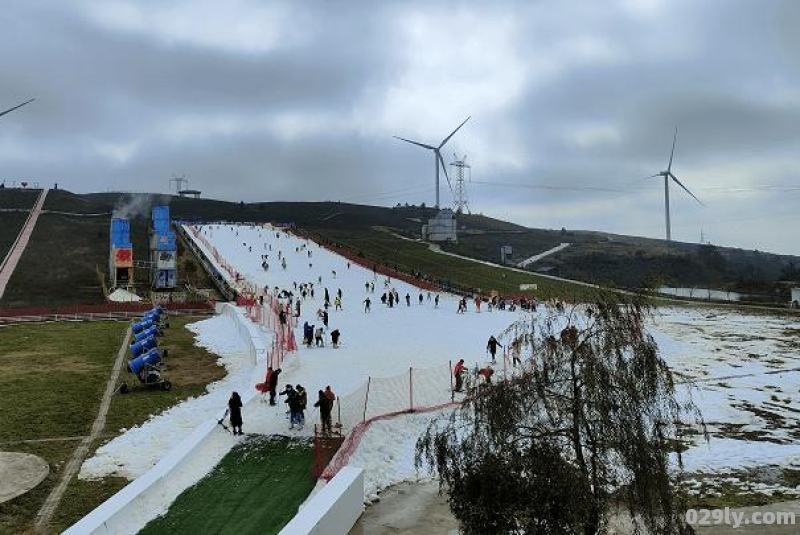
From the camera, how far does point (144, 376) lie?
23.5 meters

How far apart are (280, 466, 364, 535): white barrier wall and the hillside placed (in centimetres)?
583

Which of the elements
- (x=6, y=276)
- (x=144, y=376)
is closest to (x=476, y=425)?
(x=144, y=376)

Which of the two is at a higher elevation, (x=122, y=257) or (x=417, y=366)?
(x=122, y=257)

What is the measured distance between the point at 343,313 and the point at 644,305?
36849mm

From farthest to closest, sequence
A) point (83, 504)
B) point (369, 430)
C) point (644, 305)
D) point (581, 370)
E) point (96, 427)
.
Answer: point (96, 427)
point (369, 430)
point (83, 504)
point (644, 305)
point (581, 370)

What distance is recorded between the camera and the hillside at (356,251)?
193 feet

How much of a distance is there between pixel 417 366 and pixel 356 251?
60.7 metres

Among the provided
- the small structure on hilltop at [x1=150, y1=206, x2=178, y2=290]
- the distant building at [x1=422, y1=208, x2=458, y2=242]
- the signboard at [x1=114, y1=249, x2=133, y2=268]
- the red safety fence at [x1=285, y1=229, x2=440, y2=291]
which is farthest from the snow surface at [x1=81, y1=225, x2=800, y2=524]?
the distant building at [x1=422, y1=208, x2=458, y2=242]

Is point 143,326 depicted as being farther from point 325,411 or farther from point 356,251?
point 356,251

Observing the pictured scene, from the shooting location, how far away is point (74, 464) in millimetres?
15750

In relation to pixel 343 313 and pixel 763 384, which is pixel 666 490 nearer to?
pixel 763 384

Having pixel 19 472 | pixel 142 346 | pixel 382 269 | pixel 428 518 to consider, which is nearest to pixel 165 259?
pixel 382 269

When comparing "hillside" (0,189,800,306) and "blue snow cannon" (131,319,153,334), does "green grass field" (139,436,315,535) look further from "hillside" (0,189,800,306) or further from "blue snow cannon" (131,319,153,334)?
"blue snow cannon" (131,319,153,334)

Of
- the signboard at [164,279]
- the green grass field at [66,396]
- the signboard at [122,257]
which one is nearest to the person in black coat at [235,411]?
the green grass field at [66,396]
